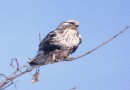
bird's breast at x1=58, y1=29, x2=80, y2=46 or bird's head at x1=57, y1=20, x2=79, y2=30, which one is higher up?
bird's head at x1=57, y1=20, x2=79, y2=30

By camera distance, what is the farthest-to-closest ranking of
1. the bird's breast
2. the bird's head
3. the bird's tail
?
the bird's head → the bird's breast → the bird's tail

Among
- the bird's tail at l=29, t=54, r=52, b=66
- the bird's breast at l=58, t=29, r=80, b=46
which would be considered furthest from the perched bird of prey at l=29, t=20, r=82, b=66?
the bird's tail at l=29, t=54, r=52, b=66

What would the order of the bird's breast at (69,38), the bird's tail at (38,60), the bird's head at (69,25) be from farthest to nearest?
the bird's head at (69,25) < the bird's breast at (69,38) < the bird's tail at (38,60)

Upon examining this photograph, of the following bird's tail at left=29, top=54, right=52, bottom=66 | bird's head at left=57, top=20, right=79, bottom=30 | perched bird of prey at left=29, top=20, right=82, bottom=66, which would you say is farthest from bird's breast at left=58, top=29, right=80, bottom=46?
bird's tail at left=29, top=54, right=52, bottom=66

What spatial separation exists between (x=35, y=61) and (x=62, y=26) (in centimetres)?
238

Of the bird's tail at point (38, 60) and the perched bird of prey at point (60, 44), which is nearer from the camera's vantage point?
the bird's tail at point (38, 60)

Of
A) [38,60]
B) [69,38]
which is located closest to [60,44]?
[69,38]

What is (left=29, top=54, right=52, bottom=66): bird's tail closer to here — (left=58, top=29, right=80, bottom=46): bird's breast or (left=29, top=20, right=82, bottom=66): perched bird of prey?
(left=29, top=20, right=82, bottom=66): perched bird of prey

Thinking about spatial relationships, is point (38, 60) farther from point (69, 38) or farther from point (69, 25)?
point (69, 25)

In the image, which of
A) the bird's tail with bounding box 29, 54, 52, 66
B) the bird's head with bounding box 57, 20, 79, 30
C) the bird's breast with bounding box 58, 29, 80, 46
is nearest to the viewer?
the bird's tail with bounding box 29, 54, 52, 66

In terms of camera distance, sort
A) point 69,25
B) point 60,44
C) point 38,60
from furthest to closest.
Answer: point 69,25, point 60,44, point 38,60

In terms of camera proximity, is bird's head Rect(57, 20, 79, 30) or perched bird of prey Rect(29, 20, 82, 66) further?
bird's head Rect(57, 20, 79, 30)

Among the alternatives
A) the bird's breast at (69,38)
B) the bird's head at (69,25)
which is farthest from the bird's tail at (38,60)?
the bird's head at (69,25)

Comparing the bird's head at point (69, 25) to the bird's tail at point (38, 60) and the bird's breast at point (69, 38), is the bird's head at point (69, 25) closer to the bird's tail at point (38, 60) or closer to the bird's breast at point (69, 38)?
the bird's breast at point (69, 38)
